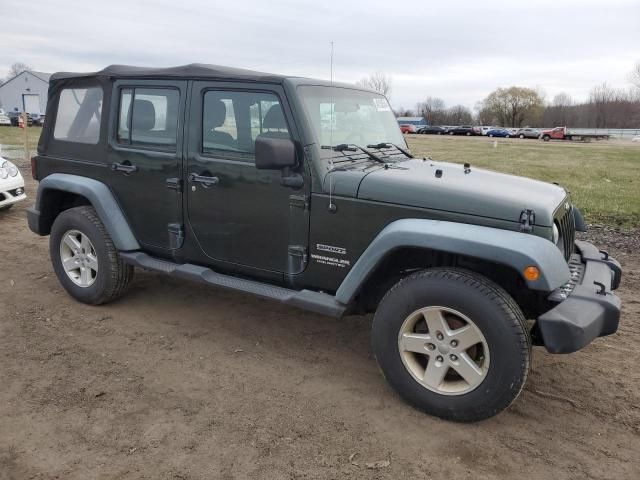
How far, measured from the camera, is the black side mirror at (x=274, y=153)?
311cm

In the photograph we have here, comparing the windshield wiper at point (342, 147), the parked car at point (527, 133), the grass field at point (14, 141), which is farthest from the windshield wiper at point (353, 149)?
the parked car at point (527, 133)

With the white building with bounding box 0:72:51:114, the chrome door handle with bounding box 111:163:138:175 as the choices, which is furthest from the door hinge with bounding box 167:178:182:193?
the white building with bounding box 0:72:51:114

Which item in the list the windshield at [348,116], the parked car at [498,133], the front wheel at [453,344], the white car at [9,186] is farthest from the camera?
the parked car at [498,133]

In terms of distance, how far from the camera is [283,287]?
12.0ft

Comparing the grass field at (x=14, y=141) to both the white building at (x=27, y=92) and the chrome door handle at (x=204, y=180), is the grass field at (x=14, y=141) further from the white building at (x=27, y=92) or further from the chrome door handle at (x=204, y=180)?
the white building at (x=27, y=92)

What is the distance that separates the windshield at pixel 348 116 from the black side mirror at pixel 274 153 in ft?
0.93

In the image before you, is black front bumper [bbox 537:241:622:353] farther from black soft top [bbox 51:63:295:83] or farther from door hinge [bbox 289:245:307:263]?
black soft top [bbox 51:63:295:83]

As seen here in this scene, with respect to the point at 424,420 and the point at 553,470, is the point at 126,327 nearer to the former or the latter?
the point at 424,420

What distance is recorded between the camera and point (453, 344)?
114 inches

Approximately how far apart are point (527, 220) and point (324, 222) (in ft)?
3.96

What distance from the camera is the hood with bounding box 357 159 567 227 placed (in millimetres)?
2900

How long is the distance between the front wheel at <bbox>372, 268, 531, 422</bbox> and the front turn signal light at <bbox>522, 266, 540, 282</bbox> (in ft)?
0.63

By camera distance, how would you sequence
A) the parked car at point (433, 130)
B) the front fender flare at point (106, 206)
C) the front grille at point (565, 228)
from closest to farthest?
the front grille at point (565, 228)
the front fender flare at point (106, 206)
the parked car at point (433, 130)

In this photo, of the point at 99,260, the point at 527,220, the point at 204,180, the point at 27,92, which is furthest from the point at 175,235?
the point at 27,92
